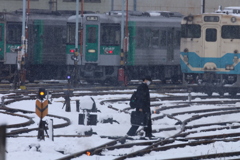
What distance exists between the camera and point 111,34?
26.8 meters

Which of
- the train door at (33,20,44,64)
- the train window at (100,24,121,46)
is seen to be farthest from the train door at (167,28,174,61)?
the train door at (33,20,44,64)

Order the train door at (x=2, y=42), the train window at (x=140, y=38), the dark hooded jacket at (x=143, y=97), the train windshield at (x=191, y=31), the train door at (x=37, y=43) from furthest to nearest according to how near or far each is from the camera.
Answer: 1. the train door at (x=37, y=43)
2. the train window at (x=140, y=38)
3. the train door at (x=2, y=42)
4. the train windshield at (x=191, y=31)
5. the dark hooded jacket at (x=143, y=97)

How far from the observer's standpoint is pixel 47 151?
31.2ft

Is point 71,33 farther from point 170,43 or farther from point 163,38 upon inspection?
point 170,43

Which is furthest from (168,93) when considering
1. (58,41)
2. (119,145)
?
(119,145)

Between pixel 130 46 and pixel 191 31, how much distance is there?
5333mm

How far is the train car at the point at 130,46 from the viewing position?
1043 inches

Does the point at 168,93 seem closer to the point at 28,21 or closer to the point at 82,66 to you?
the point at 82,66

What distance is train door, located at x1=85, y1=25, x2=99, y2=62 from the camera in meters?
26.4

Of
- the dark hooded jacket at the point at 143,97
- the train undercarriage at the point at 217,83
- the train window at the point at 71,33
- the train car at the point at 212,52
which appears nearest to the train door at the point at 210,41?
the train car at the point at 212,52

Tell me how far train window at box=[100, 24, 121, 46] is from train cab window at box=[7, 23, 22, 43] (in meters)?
3.85

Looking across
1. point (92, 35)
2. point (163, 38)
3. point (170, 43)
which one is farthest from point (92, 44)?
point (170, 43)

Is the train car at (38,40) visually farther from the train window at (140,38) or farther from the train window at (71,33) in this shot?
the train window at (140,38)

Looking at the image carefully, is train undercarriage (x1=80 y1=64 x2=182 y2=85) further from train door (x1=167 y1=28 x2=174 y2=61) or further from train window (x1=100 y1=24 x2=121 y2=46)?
train window (x1=100 y1=24 x2=121 y2=46)
